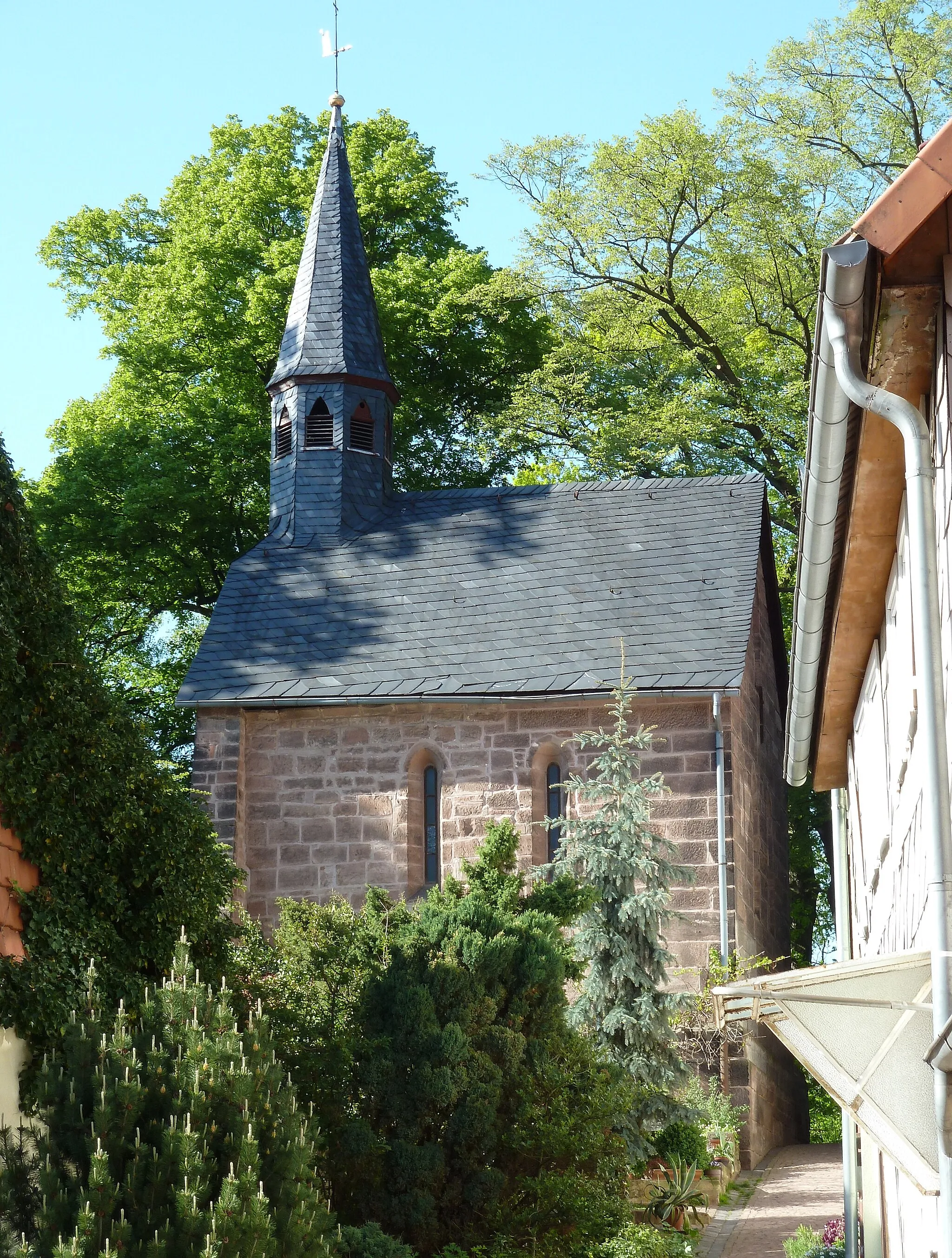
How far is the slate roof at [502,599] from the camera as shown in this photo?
61.9 feet

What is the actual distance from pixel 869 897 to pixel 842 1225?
3873 millimetres

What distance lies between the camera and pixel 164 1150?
695 cm

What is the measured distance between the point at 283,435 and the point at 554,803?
721 cm

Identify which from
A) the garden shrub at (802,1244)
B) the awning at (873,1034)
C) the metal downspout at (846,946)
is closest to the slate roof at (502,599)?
the metal downspout at (846,946)

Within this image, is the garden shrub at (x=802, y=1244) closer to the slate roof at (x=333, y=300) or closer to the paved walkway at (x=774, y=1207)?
the paved walkway at (x=774, y=1207)

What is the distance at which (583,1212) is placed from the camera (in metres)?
10.4

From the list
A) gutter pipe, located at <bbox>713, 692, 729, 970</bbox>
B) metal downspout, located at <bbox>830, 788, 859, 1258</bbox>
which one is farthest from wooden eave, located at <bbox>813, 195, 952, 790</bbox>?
gutter pipe, located at <bbox>713, 692, 729, 970</bbox>

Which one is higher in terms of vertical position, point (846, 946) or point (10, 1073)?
point (846, 946)

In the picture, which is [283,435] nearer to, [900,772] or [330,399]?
[330,399]

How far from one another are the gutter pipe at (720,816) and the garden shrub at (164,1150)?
1044 cm

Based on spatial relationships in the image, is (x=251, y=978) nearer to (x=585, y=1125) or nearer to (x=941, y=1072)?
(x=585, y=1125)


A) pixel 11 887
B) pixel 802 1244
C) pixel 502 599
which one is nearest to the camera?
pixel 11 887

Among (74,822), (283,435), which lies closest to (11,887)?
(74,822)

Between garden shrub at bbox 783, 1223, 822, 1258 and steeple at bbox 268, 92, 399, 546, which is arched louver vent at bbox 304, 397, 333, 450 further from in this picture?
garden shrub at bbox 783, 1223, 822, 1258
